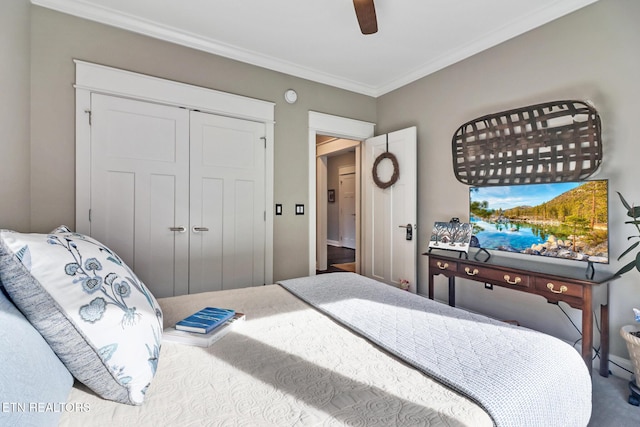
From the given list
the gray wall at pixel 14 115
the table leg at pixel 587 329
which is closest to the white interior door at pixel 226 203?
the gray wall at pixel 14 115

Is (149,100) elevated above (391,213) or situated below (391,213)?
above

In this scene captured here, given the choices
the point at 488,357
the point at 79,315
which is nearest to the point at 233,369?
the point at 79,315

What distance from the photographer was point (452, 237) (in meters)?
2.84

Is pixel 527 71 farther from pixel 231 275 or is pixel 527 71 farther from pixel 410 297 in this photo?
pixel 231 275

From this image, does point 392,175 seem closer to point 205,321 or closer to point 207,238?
point 207,238

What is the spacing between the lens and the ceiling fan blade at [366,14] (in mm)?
1860

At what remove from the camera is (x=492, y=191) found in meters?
2.82

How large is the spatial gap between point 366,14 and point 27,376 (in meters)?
2.24

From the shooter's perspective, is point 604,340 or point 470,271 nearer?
point 604,340

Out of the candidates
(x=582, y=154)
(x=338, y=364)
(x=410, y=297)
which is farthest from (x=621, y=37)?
(x=338, y=364)

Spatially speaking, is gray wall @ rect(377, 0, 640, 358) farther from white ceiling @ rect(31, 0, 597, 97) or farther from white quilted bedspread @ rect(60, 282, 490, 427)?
white quilted bedspread @ rect(60, 282, 490, 427)

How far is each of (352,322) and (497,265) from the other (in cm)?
158

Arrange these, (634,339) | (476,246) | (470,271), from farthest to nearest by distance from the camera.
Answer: (476,246), (470,271), (634,339)

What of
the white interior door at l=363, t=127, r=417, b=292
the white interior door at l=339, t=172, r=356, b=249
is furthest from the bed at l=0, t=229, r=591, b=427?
the white interior door at l=339, t=172, r=356, b=249
